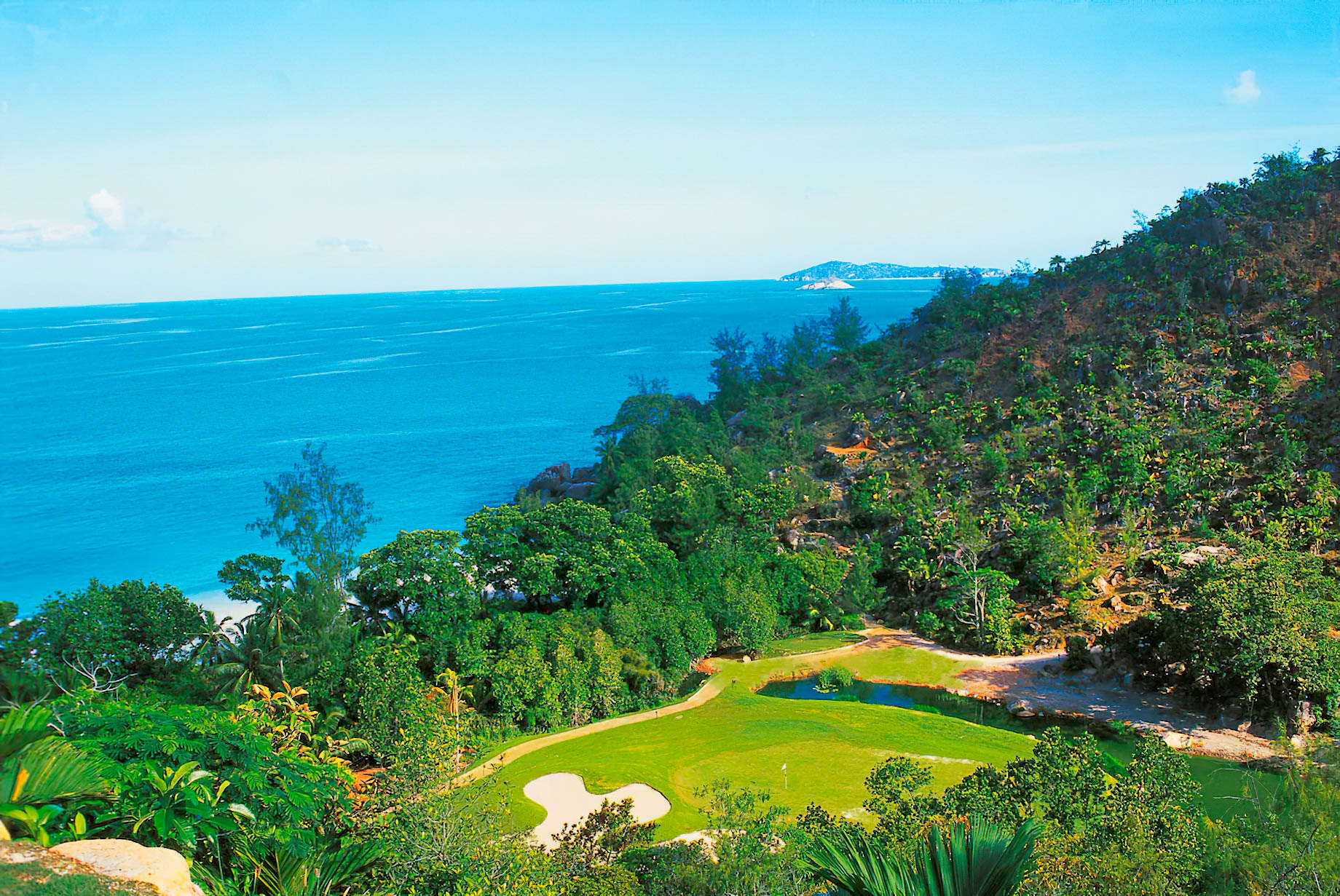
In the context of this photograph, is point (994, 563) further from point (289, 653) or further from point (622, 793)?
point (289, 653)

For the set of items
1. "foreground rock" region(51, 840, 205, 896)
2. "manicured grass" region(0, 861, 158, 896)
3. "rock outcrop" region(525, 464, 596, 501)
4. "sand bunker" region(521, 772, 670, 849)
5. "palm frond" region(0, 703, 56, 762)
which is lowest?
"sand bunker" region(521, 772, 670, 849)

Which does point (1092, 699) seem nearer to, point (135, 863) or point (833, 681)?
point (833, 681)

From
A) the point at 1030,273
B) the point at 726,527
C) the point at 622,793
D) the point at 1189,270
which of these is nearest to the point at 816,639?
the point at 726,527

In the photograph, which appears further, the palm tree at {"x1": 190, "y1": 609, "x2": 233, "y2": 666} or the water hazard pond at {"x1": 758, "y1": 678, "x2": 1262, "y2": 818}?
the palm tree at {"x1": 190, "y1": 609, "x2": 233, "y2": 666}

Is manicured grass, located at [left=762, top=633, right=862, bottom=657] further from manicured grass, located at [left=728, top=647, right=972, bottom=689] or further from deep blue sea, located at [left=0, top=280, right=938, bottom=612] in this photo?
deep blue sea, located at [left=0, top=280, right=938, bottom=612]

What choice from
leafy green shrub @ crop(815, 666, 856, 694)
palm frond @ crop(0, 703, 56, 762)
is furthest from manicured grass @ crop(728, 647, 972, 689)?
palm frond @ crop(0, 703, 56, 762)

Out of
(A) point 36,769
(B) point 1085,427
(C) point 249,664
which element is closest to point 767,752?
(C) point 249,664
